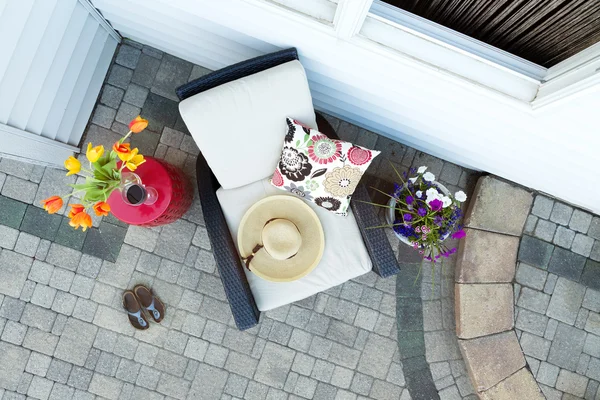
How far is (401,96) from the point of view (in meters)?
2.53

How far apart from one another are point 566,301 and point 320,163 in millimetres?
2461

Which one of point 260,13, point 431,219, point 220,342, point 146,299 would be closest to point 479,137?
point 431,219

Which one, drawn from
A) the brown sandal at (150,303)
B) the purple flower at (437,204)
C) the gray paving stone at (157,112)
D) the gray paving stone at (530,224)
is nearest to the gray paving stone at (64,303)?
the brown sandal at (150,303)

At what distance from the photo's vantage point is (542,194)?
3.47 metres

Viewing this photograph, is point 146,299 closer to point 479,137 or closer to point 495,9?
point 479,137

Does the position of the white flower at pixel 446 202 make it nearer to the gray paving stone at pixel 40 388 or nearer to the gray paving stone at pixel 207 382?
the gray paving stone at pixel 207 382

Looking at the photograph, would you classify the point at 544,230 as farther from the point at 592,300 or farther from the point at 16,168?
the point at 16,168

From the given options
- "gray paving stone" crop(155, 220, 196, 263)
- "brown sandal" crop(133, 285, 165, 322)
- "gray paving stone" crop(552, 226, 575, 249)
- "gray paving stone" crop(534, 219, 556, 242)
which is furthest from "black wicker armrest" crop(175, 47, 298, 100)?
"gray paving stone" crop(552, 226, 575, 249)

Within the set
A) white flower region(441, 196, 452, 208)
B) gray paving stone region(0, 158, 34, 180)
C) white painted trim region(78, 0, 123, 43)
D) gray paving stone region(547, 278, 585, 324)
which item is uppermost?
white painted trim region(78, 0, 123, 43)

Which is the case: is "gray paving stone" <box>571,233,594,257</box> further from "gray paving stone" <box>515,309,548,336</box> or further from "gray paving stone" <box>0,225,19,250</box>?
"gray paving stone" <box>0,225,19,250</box>

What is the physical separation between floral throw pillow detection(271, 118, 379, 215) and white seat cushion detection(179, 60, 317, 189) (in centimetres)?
9

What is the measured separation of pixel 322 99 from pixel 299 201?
844 mm

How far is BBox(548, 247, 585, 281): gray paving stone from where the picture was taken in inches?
137

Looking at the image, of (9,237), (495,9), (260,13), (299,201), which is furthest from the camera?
(9,237)
